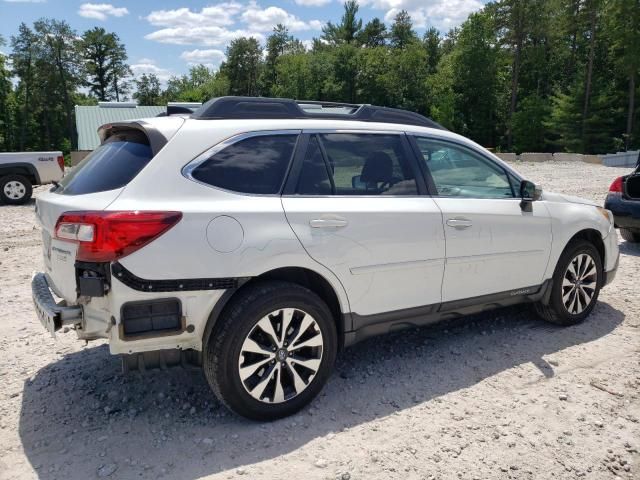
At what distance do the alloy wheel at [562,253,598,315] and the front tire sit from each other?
2.47 metres

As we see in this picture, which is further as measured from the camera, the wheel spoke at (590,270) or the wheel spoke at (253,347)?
the wheel spoke at (590,270)

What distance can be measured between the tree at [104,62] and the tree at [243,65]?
14454 mm

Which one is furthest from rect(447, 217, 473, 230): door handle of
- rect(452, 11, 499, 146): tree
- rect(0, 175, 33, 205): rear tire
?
rect(452, 11, 499, 146): tree

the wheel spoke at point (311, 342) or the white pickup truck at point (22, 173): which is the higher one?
the white pickup truck at point (22, 173)

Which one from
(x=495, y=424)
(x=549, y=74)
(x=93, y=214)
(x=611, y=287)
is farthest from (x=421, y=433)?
(x=549, y=74)

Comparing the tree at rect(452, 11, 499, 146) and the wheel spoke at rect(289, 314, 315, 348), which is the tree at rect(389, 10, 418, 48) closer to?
the tree at rect(452, 11, 499, 146)

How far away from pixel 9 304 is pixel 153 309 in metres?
3.51

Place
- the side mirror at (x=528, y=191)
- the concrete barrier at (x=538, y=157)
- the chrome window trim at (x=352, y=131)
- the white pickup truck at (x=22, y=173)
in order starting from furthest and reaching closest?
the concrete barrier at (x=538, y=157) < the white pickup truck at (x=22, y=173) < the side mirror at (x=528, y=191) < the chrome window trim at (x=352, y=131)

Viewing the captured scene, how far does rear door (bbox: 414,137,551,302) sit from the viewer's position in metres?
3.95

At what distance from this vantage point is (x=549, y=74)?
57062 mm

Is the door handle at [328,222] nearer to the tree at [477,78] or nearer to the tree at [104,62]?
the tree at [477,78]

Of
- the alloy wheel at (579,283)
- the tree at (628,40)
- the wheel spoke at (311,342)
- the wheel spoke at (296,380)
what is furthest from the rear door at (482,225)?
the tree at (628,40)

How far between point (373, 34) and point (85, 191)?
275ft

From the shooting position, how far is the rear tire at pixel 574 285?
4719mm
